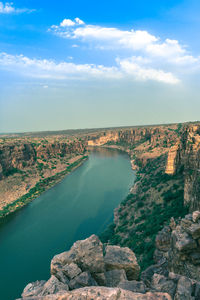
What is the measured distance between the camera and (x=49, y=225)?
31.0 m

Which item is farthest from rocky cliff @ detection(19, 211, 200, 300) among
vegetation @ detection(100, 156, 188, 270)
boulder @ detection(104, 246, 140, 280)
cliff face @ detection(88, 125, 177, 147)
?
cliff face @ detection(88, 125, 177, 147)

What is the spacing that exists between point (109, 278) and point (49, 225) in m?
27.9

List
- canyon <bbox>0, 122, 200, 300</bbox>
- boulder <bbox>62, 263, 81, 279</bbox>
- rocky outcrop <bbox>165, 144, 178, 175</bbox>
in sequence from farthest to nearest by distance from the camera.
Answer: rocky outcrop <bbox>165, 144, 178, 175</bbox> → boulder <bbox>62, 263, 81, 279</bbox> → canyon <bbox>0, 122, 200, 300</bbox>

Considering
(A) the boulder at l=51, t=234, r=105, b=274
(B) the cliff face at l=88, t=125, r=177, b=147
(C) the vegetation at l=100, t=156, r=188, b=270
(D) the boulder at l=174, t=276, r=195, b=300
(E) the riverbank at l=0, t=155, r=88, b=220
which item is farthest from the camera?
(B) the cliff face at l=88, t=125, r=177, b=147

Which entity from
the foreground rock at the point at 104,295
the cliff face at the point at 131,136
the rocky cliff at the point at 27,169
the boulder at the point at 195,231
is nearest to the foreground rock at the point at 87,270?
the foreground rock at the point at 104,295

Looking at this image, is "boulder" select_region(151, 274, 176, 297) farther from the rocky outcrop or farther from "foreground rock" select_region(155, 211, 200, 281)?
the rocky outcrop

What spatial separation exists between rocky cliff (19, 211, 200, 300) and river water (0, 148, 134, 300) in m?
18.6

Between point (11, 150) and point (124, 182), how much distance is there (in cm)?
3468

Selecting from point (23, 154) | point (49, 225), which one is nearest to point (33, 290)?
point (49, 225)

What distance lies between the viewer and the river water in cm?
2183

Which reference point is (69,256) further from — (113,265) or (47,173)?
(47,173)

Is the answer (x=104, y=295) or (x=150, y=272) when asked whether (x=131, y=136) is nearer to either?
(x=150, y=272)

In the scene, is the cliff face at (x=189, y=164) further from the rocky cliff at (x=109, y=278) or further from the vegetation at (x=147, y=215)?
the rocky cliff at (x=109, y=278)

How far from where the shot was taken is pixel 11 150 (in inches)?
2089
